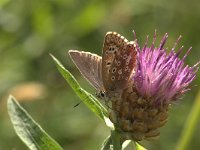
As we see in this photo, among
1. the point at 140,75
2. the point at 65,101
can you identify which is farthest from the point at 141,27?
the point at 140,75

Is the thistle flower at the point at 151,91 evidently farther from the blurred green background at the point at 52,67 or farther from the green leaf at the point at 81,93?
the blurred green background at the point at 52,67

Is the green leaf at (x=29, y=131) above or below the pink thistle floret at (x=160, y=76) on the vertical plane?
above

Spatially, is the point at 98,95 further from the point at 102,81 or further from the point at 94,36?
the point at 94,36

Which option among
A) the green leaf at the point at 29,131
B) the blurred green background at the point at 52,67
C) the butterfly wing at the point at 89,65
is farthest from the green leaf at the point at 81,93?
the blurred green background at the point at 52,67

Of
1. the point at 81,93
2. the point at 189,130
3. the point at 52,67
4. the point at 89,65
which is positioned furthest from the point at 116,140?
the point at 52,67

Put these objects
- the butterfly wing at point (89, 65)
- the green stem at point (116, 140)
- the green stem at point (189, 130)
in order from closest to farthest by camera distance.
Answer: the green stem at point (116, 140) < the butterfly wing at point (89, 65) < the green stem at point (189, 130)

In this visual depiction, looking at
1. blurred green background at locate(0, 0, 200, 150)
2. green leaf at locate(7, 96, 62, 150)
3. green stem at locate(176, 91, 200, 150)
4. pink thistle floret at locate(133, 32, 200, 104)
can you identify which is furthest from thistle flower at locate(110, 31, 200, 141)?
blurred green background at locate(0, 0, 200, 150)

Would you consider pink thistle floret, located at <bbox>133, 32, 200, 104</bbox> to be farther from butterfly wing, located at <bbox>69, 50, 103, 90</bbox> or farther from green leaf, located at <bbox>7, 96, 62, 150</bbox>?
green leaf, located at <bbox>7, 96, 62, 150</bbox>

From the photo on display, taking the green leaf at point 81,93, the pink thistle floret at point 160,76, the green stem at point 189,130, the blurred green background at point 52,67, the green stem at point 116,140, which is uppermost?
the blurred green background at point 52,67
